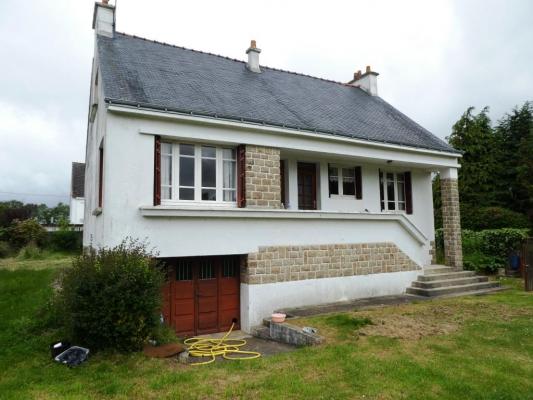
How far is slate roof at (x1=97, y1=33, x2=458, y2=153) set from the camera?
9805 mm

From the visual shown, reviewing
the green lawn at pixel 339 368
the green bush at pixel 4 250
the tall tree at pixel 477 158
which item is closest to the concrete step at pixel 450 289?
the green lawn at pixel 339 368

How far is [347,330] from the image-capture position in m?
7.93

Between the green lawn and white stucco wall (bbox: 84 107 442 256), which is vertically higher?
white stucco wall (bbox: 84 107 442 256)

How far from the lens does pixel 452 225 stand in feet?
46.7

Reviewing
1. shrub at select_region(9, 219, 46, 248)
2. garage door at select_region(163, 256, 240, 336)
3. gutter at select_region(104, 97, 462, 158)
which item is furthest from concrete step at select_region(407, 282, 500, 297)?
shrub at select_region(9, 219, 46, 248)

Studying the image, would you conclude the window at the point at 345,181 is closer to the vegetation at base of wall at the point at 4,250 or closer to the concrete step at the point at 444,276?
the concrete step at the point at 444,276

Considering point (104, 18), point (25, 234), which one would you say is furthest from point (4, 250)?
point (104, 18)

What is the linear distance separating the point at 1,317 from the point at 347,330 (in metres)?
7.95

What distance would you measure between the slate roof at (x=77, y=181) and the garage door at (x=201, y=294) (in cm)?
3350

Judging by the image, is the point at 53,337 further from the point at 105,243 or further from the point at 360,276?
the point at 360,276

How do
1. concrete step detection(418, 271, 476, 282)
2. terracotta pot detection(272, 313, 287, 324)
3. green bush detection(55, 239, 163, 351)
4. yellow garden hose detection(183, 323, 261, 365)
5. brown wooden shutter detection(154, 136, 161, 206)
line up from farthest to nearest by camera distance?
concrete step detection(418, 271, 476, 282)
brown wooden shutter detection(154, 136, 161, 206)
terracotta pot detection(272, 313, 287, 324)
yellow garden hose detection(183, 323, 261, 365)
green bush detection(55, 239, 163, 351)

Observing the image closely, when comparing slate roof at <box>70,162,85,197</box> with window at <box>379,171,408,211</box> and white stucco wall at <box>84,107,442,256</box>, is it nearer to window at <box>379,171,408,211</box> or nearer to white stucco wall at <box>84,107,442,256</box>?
white stucco wall at <box>84,107,442,256</box>

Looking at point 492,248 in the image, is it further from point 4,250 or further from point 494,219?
point 4,250

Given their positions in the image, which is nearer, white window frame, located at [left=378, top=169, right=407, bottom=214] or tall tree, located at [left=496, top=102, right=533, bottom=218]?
white window frame, located at [left=378, top=169, right=407, bottom=214]
